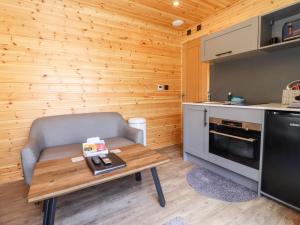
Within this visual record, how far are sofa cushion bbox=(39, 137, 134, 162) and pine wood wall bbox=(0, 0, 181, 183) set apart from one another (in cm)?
60

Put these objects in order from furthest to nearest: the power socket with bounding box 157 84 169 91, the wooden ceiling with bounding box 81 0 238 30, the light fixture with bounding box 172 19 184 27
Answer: the power socket with bounding box 157 84 169 91 < the light fixture with bounding box 172 19 184 27 < the wooden ceiling with bounding box 81 0 238 30

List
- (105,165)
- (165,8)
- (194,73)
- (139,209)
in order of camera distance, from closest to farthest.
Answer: (105,165) < (139,209) < (165,8) < (194,73)

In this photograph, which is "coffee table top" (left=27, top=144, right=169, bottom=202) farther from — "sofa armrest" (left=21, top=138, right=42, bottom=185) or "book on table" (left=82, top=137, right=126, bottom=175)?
"sofa armrest" (left=21, top=138, right=42, bottom=185)

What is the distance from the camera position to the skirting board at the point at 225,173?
1935 millimetres

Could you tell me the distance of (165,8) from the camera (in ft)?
8.81

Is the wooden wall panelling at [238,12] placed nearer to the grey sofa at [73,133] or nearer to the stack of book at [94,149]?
the grey sofa at [73,133]

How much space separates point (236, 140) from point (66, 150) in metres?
2.00

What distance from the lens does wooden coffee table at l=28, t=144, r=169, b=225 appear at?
1.13 meters

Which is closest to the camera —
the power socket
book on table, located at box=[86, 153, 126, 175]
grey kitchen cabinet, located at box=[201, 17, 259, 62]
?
book on table, located at box=[86, 153, 126, 175]

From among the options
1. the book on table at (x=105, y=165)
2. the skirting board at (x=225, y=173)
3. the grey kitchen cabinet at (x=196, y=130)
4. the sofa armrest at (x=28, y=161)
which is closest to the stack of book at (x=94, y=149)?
the book on table at (x=105, y=165)

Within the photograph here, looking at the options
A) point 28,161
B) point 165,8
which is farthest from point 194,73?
point 28,161

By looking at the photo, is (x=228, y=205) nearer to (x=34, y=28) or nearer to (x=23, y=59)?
(x=23, y=59)

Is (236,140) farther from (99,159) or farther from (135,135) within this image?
(99,159)

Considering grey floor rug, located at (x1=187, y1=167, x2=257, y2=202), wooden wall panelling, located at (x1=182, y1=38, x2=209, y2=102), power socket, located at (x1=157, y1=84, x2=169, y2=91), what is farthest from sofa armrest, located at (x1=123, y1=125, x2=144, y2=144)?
wooden wall panelling, located at (x1=182, y1=38, x2=209, y2=102)
